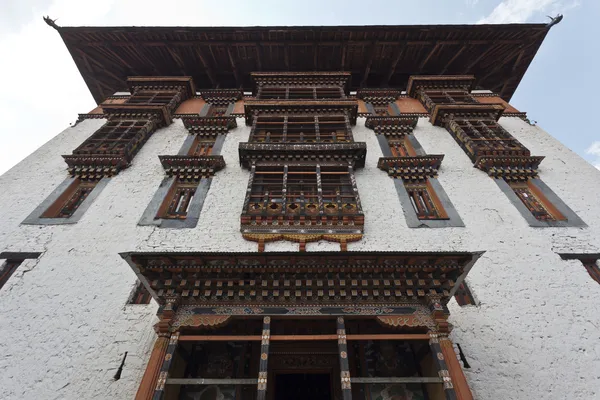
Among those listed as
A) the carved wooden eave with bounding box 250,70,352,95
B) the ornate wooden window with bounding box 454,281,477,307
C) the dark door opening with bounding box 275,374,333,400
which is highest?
the carved wooden eave with bounding box 250,70,352,95

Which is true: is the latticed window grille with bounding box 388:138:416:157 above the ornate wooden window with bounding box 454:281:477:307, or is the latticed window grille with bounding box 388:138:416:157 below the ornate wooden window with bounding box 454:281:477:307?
above

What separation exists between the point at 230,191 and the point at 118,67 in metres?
10.1

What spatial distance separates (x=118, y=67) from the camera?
14883 millimetres

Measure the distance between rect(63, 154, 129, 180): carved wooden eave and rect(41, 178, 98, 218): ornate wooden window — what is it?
0.71 ft

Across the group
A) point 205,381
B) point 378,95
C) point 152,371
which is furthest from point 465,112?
point 152,371

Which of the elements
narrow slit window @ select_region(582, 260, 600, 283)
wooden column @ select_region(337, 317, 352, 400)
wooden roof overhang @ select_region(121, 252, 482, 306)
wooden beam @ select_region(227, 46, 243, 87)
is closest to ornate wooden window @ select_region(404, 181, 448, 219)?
narrow slit window @ select_region(582, 260, 600, 283)

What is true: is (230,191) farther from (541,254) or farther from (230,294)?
(541,254)

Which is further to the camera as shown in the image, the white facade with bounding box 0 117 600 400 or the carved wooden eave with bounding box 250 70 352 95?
the carved wooden eave with bounding box 250 70 352 95

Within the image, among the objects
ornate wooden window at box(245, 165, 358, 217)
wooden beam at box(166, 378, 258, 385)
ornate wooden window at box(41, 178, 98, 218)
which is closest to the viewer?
wooden beam at box(166, 378, 258, 385)

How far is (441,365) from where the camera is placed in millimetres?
4406

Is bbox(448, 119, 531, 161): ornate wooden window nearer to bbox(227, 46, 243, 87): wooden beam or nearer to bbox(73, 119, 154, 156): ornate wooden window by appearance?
bbox(227, 46, 243, 87): wooden beam

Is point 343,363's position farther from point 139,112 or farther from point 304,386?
point 139,112

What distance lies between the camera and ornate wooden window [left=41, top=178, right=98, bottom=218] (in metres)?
8.57

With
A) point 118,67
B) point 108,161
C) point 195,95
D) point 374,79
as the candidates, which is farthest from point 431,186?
point 118,67
